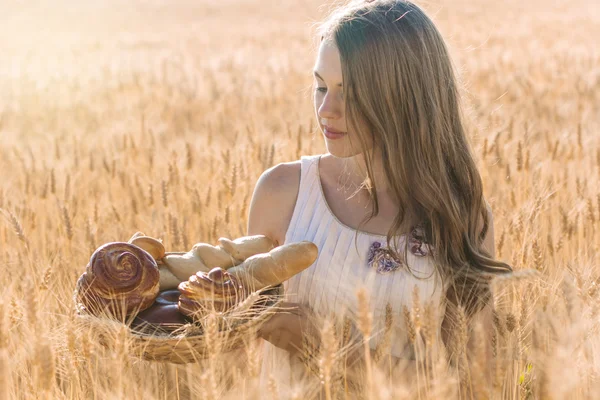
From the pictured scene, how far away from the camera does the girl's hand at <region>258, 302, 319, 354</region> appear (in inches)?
73.6

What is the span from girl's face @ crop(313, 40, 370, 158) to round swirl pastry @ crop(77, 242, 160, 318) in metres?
0.64

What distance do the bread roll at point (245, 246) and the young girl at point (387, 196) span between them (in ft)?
0.56

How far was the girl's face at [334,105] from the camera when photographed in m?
2.06

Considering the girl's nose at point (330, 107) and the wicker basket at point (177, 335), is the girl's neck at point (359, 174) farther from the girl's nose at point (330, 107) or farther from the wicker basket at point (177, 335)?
the wicker basket at point (177, 335)

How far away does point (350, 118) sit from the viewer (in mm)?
2047

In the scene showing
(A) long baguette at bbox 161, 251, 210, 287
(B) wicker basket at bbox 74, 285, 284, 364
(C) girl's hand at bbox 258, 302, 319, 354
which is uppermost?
(A) long baguette at bbox 161, 251, 210, 287

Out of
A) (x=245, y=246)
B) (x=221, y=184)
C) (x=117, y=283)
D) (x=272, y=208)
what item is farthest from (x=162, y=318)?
(x=221, y=184)

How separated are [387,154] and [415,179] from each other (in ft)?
0.37

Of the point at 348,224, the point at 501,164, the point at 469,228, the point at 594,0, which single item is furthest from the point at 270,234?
the point at 594,0

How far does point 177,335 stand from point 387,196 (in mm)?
969

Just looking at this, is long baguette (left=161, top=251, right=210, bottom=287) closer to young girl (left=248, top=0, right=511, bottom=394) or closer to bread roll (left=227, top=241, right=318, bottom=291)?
bread roll (left=227, top=241, right=318, bottom=291)

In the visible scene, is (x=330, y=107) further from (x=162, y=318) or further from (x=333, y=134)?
(x=162, y=318)

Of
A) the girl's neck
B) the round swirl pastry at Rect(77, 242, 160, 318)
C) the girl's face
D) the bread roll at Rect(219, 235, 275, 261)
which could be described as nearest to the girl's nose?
the girl's face

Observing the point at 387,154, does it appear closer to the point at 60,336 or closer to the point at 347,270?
the point at 347,270
